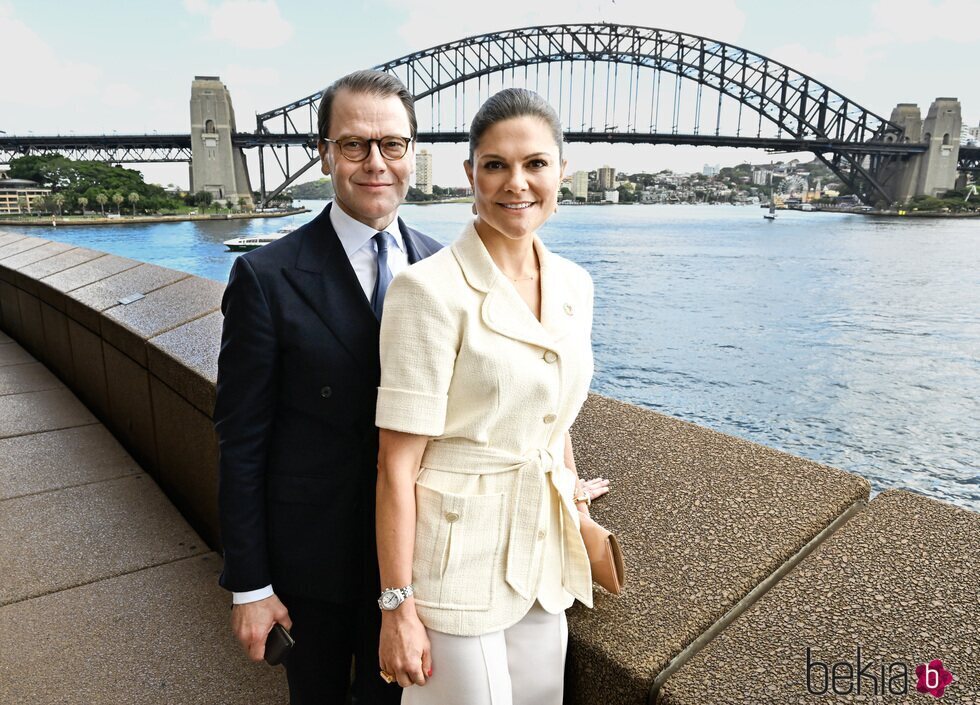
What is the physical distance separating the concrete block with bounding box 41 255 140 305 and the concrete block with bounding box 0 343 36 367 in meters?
0.61

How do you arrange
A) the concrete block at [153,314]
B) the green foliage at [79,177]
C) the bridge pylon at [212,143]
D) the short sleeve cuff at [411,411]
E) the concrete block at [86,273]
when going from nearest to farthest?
the short sleeve cuff at [411,411] → the concrete block at [153,314] → the concrete block at [86,273] → the bridge pylon at [212,143] → the green foliage at [79,177]

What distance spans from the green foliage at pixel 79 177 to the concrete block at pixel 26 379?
57228 millimetres

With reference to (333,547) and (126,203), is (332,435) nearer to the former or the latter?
(333,547)

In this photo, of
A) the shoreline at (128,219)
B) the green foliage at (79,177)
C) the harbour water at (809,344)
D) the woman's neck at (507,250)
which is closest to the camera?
the woman's neck at (507,250)

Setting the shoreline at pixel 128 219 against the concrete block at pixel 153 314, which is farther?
the shoreline at pixel 128 219

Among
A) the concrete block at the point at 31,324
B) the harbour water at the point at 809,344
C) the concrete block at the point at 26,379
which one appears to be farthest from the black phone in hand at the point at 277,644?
the harbour water at the point at 809,344

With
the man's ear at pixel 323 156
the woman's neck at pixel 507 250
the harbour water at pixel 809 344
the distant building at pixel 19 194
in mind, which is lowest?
the harbour water at pixel 809 344

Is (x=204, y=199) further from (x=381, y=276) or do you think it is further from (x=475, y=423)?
(x=475, y=423)

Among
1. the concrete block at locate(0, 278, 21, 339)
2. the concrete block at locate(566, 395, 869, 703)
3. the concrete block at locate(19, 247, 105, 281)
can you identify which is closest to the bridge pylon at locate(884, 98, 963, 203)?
the concrete block at locate(19, 247, 105, 281)

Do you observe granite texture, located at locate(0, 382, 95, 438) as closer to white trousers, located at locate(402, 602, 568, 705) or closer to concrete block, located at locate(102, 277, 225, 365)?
concrete block, located at locate(102, 277, 225, 365)

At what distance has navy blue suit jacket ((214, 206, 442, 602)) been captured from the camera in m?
1.03

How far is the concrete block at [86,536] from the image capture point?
1.92 m

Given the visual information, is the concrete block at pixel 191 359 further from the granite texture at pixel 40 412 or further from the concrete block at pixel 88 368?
the granite texture at pixel 40 412

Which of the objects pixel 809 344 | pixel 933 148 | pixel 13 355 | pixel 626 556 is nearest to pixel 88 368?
pixel 13 355
